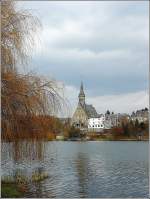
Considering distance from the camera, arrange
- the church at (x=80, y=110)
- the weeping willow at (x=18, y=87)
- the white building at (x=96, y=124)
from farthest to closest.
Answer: the white building at (x=96, y=124) → the church at (x=80, y=110) → the weeping willow at (x=18, y=87)

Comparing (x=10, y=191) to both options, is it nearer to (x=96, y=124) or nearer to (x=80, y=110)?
(x=80, y=110)

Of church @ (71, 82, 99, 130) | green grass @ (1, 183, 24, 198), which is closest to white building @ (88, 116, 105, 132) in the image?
church @ (71, 82, 99, 130)

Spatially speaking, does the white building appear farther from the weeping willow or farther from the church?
the weeping willow

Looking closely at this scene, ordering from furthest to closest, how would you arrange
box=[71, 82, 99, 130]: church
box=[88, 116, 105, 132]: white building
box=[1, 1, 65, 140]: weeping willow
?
box=[88, 116, 105, 132]: white building → box=[71, 82, 99, 130]: church → box=[1, 1, 65, 140]: weeping willow

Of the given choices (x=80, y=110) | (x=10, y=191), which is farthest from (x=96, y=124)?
(x=10, y=191)

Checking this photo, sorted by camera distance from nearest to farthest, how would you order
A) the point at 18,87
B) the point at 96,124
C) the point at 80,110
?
the point at 18,87
the point at 80,110
the point at 96,124

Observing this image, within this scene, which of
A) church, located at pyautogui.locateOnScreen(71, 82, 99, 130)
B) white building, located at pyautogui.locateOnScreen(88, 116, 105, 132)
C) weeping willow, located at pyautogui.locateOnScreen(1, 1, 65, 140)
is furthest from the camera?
white building, located at pyautogui.locateOnScreen(88, 116, 105, 132)

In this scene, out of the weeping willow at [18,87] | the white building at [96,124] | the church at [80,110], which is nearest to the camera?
the weeping willow at [18,87]

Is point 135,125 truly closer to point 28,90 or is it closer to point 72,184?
point 72,184

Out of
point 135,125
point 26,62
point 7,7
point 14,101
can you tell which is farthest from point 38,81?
point 135,125

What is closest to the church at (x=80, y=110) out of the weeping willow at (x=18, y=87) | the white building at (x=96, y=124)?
the weeping willow at (x=18, y=87)

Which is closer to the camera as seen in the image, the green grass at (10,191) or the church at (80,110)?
the green grass at (10,191)

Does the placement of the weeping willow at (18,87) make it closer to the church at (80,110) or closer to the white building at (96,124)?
the church at (80,110)

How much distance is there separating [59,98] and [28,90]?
31.3 inches
